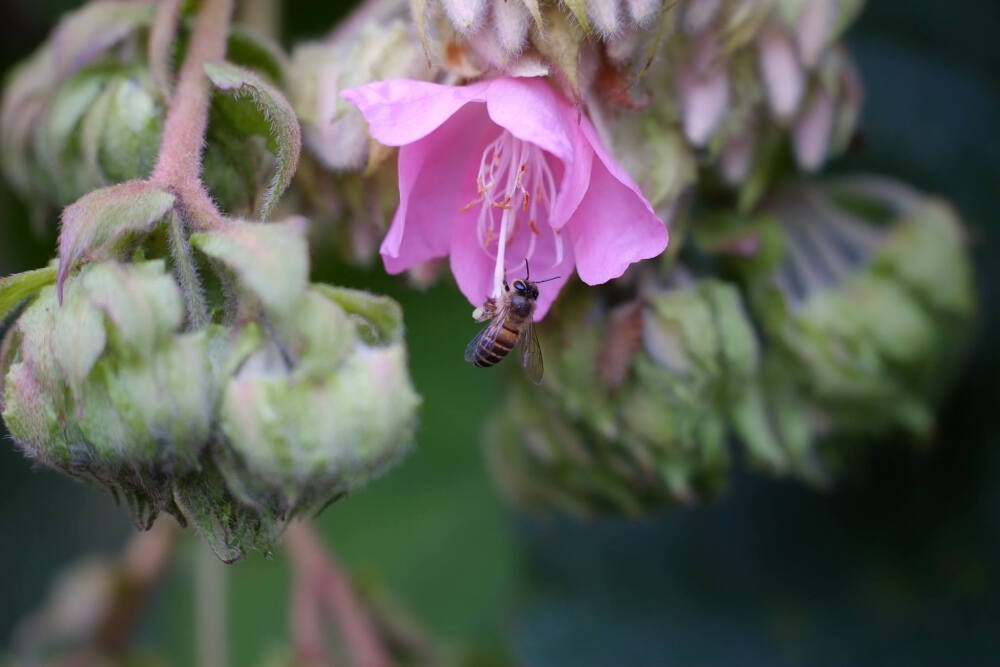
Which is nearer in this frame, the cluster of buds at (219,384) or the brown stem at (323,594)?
the cluster of buds at (219,384)

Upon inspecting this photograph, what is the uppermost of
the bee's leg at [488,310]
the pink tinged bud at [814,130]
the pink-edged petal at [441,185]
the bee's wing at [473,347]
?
the pink-edged petal at [441,185]

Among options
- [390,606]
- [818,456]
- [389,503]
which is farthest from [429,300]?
[818,456]

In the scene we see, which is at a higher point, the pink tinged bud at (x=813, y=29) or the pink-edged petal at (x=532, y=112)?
the pink-edged petal at (x=532, y=112)

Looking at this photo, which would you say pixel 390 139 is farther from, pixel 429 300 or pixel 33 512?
pixel 33 512

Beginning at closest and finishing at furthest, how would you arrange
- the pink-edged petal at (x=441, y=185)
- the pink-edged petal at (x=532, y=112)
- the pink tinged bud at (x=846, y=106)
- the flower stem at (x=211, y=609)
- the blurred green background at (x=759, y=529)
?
1. the pink-edged petal at (x=532, y=112)
2. the pink-edged petal at (x=441, y=185)
3. the pink tinged bud at (x=846, y=106)
4. the blurred green background at (x=759, y=529)
5. the flower stem at (x=211, y=609)

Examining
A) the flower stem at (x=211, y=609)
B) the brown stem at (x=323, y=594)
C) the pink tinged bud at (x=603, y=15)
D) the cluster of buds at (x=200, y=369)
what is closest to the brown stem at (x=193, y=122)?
the cluster of buds at (x=200, y=369)

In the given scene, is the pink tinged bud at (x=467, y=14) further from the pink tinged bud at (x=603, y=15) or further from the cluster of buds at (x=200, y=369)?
the cluster of buds at (x=200, y=369)

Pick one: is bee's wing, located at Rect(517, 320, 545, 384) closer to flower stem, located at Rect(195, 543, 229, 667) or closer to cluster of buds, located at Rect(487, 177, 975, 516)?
cluster of buds, located at Rect(487, 177, 975, 516)

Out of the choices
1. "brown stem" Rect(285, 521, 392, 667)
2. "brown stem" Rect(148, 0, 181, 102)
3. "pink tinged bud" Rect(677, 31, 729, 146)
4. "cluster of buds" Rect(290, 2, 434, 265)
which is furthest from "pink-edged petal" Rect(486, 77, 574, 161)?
"brown stem" Rect(285, 521, 392, 667)
